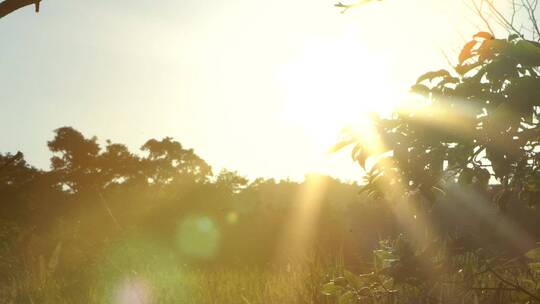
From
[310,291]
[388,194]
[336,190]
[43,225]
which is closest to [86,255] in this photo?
[43,225]

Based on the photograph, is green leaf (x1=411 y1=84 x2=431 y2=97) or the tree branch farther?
green leaf (x1=411 y1=84 x2=431 y2=97)

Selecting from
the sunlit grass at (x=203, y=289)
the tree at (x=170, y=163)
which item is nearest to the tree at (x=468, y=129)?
the sunlit grass at (x=203, y=289)

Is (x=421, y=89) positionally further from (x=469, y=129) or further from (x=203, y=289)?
(x=203, y=289)

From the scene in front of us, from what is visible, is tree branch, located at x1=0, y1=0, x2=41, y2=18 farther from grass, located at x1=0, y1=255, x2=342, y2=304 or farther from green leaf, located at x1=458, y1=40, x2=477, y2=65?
grass, located at x1=0, y1=255, x2=342, y2=304

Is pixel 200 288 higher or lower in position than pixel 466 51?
lower

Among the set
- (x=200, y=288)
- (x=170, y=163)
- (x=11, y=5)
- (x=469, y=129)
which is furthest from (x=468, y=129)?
(x=170, y=163)

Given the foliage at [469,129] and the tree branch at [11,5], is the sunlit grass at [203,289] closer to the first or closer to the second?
the foliage at [469,129]

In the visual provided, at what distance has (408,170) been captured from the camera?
208 cm

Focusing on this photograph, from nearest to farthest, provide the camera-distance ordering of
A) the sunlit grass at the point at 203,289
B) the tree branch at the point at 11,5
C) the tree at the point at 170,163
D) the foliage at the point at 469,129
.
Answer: the tree branch at the point at 11,5 → the foliage at the point at 469,129 → the sunlit grass at the point at 203,289 → the tree at the point at 170,163

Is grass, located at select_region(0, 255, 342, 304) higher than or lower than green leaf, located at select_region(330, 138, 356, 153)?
lower

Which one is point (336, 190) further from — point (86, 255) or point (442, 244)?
point (442, 244)

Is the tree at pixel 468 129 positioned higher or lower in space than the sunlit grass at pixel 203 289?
higher

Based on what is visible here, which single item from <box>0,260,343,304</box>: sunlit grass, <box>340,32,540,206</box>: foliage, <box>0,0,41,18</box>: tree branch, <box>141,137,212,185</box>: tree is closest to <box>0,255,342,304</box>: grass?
<box>0,260,343,304</box>: sunlit grass

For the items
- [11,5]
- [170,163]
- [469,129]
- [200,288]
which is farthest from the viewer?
[170,163]
